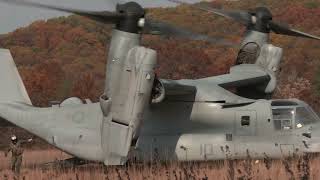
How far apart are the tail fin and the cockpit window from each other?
9813mm

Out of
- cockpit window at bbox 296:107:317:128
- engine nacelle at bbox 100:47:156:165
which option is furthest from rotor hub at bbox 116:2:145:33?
cockpit window at bbox 296:107:317:128

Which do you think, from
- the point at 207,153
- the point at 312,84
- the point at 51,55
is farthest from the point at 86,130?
the point at 51,55

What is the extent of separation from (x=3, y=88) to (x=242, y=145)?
9.43 m

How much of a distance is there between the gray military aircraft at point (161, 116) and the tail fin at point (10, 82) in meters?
1.59

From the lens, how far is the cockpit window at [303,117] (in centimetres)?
1609

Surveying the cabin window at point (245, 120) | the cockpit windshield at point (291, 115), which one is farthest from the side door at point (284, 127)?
the cabin window at point (245, 120)

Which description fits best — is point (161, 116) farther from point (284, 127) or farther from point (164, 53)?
point (164, 53)

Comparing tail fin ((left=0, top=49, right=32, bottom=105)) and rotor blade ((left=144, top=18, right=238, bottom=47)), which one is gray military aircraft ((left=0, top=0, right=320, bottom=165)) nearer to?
rotor blade ((left=144, top=18, right=238, bottom=47))

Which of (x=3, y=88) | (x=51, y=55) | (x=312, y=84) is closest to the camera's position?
(x=3, y=88)

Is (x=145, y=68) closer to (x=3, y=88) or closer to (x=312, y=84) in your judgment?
(x=3, y=88)

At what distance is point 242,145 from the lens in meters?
16.3

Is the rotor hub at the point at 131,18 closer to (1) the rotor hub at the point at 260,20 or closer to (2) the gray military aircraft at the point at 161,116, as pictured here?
(2) the gray military aircraft at the point at 161,116

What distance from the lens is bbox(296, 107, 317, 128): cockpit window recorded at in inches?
633

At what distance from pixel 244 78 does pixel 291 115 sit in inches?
129
